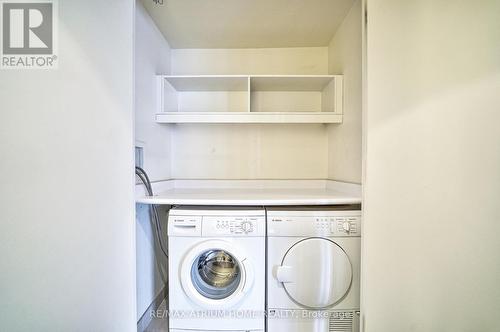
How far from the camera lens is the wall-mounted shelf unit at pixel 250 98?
72.1 inches

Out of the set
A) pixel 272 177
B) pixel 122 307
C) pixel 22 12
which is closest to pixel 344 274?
pixel 272 177

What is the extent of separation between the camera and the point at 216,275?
158 cm

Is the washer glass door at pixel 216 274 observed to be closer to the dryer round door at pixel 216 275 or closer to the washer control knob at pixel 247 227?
the dryer round door at pixel 216 275

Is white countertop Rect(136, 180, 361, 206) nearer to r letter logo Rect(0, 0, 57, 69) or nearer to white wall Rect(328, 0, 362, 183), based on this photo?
white wall Rect(328, 0, 362, 183)

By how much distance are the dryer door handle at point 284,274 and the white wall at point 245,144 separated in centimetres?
100

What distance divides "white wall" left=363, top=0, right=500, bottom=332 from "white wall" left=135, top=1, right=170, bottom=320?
145cm

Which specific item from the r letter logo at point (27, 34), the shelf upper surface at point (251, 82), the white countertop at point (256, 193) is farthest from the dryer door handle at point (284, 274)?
the r letter logo at point (27, 34)

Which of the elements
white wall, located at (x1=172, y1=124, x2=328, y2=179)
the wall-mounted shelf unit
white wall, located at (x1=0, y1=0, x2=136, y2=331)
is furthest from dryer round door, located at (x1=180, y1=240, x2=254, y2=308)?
the wall-mounted shelf unit

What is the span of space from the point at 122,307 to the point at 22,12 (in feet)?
4.94

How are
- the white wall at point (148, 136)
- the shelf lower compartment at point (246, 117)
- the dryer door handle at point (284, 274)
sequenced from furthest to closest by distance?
1. the shelf lower compartment at point (246, 117)
2. the white wall at point (148, 136)
3. the dryer door handle at point (284, 274)

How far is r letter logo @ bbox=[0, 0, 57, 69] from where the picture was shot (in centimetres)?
Result: 102

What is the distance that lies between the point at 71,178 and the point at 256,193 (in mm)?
1182

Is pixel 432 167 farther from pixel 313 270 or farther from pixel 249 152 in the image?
pixel 249 152

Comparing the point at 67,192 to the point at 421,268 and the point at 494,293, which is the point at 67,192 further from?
the point at 494,293
